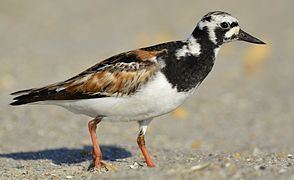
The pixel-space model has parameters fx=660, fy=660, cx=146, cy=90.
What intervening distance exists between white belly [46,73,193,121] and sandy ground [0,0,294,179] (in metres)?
0.62

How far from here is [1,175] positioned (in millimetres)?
6816

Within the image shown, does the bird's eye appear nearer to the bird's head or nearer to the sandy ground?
the bird's head

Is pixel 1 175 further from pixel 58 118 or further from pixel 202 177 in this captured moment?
pixel 58 118

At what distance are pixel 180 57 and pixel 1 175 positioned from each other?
7.25 feet

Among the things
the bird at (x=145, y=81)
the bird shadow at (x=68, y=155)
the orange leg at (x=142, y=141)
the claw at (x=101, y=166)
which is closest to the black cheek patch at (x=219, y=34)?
the bird at (x=145, y=81)

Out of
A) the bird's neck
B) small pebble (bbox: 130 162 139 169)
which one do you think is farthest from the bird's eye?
small pebble (bbox: 130 162 139 169)

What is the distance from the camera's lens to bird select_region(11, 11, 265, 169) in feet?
21.7

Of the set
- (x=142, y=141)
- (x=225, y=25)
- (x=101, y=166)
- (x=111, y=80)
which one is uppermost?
(x=225, y=25)

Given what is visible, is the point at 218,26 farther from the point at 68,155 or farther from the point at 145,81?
the point at 68,155

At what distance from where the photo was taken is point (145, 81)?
6.61m

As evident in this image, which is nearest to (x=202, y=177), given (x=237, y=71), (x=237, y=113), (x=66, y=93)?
(x=66, y=93)

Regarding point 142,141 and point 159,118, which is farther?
point 159,118

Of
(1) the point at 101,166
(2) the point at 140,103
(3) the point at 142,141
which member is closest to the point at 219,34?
(2) the point at 140,103

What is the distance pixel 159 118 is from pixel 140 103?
473 cm
